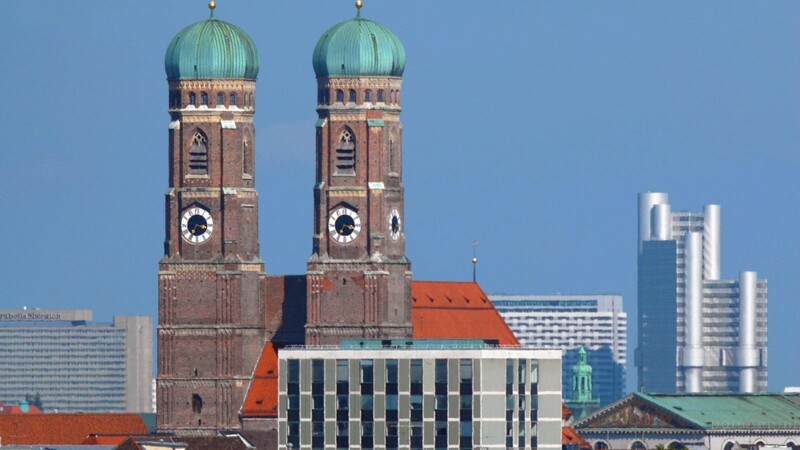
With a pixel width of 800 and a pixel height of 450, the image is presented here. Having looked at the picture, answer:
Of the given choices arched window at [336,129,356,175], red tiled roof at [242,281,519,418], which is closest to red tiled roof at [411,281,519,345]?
red tiled roof at [242,281,519,418]

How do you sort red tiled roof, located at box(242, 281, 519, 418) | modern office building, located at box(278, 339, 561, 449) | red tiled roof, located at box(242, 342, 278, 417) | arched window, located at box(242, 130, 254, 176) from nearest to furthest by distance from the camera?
modern office building, located at box(278, 339, 561, 449)
red tiled roof, located at box(242, 342, 278, 417)
red tiled roof, located at box(242, 281, 519, 418)
arched window, located at box(242, 130, 254, 176)

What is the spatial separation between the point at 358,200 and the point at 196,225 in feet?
25.8

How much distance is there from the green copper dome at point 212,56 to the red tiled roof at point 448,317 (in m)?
14.9

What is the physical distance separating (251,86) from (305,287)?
999 cm

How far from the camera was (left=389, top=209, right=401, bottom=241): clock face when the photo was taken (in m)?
188

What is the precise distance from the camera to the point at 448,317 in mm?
196750

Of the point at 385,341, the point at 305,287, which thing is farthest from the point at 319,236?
the point at 385,341

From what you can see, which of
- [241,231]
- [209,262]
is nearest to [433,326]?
[241,231]

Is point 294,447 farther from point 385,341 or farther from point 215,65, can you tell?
point 215,65

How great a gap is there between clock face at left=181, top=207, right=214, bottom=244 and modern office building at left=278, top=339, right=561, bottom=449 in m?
21.2

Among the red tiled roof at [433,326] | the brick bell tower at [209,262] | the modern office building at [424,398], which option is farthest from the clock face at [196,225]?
the modern office building at [424,398]

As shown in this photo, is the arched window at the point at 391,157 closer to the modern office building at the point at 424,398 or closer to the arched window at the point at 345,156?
the arched window at the point at 345,156

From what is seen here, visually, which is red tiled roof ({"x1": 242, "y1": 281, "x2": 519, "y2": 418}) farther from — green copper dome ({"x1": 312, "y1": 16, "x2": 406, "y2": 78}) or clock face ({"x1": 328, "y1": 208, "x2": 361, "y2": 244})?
green copper dome ({"x1": 312, "y1": 16, "x2": 406, "y2": 78})

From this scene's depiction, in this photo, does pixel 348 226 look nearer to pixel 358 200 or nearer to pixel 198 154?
pixel 358 200
